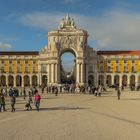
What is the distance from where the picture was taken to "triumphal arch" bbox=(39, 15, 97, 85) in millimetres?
119125

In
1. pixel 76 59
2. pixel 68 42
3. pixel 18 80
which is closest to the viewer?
pixel 76 59

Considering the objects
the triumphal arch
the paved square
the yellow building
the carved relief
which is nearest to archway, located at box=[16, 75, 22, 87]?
the triumphal arch

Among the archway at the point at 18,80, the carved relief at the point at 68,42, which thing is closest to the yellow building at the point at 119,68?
the carved relief at the point at 68,42

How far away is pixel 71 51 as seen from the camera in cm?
12475

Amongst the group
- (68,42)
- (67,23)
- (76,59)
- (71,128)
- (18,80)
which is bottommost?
(71,128)

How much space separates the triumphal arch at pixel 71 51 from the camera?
4690 inches

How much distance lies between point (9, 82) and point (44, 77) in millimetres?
11845

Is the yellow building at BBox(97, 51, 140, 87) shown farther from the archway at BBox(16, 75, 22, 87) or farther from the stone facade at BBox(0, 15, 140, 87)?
the archway at BBox(16, 75, 22, 87)

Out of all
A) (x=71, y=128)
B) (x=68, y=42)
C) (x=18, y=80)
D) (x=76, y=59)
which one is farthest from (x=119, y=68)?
(x=71, y=128)

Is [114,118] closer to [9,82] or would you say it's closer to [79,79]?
[79,79]

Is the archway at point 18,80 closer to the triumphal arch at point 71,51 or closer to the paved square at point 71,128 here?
the triumphal arch at point 71,51

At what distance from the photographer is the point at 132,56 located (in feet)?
428

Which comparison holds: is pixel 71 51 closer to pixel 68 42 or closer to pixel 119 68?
pixel 68 42

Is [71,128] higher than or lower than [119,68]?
lower
